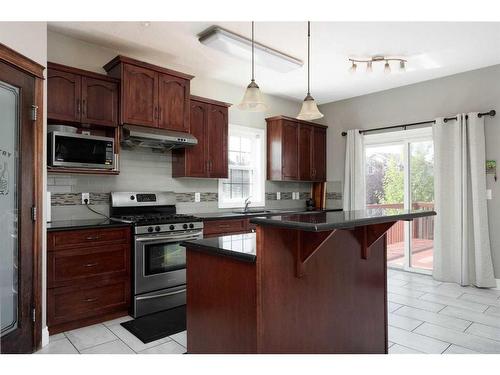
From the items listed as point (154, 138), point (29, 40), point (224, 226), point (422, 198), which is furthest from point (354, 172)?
point (29, 40)

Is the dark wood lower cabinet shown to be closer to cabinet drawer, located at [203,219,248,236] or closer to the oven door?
the oven door

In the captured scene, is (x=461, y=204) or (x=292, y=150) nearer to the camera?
(x=461, y=204)

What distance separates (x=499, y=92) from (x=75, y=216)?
17.3 ft

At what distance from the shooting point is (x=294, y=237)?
5.59ft

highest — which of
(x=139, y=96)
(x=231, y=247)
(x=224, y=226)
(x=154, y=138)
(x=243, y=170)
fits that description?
(x=139, y=96)

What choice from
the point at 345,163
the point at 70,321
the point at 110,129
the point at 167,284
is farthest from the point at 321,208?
the point at 70,321

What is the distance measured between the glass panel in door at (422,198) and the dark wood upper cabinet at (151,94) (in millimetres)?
3485

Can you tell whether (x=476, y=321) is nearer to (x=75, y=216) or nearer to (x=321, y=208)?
(x=321, y=208)

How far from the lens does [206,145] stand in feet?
14.6

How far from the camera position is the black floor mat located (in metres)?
2.88

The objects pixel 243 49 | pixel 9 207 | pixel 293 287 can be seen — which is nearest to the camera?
pixel 293 287

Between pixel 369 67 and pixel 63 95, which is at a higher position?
pixel 369 67

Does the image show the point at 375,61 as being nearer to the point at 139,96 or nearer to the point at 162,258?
the point at 139,96

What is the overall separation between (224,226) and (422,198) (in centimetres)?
305
